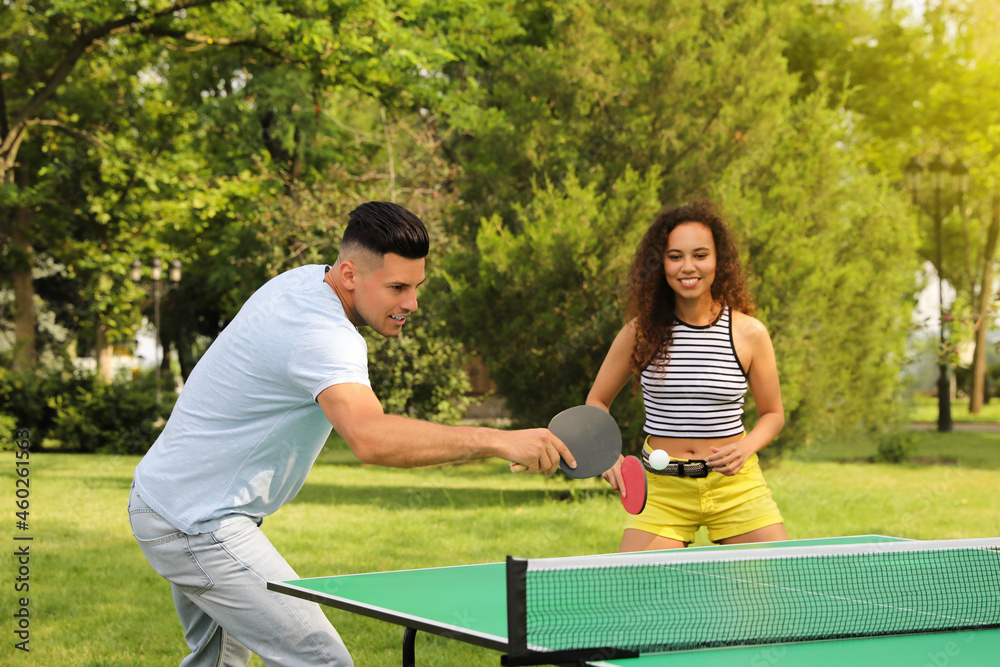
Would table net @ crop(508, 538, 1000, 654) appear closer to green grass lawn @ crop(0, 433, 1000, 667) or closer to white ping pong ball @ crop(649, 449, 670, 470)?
white ping pong ball @ crop(649, 449, 670, 470)

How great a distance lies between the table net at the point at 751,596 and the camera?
248 centimetres

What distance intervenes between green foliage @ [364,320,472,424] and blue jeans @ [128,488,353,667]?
43.8 ft

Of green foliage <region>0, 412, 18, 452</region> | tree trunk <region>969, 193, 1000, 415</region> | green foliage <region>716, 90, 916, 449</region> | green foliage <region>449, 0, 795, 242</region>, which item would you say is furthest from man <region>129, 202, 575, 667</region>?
tree trunk <region>969, 193, 1000, 415</region>

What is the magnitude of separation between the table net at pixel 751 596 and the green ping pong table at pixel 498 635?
6 centimetres

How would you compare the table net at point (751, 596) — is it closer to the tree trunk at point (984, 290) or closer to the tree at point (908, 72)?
the tree at point (908, 72)

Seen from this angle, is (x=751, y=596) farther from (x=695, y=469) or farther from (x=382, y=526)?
(x=382, y=526)

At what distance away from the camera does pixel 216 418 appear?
2893 mm

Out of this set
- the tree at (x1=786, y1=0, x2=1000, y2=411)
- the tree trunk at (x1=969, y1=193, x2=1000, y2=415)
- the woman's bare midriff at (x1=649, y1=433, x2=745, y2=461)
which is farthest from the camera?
the tree trunk at (x1=969, y1=193, x2=1000, y2=415)

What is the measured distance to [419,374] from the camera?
17.2m

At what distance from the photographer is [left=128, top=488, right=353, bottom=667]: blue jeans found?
109 inches

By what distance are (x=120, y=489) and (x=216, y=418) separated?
10.6 m

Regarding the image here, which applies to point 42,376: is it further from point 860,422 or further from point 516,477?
point 860,422

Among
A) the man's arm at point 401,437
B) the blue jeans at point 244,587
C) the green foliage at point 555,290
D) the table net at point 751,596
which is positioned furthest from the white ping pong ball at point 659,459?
the green foliage at point 555,290

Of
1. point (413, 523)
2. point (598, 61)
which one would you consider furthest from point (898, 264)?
point (413, 523)
